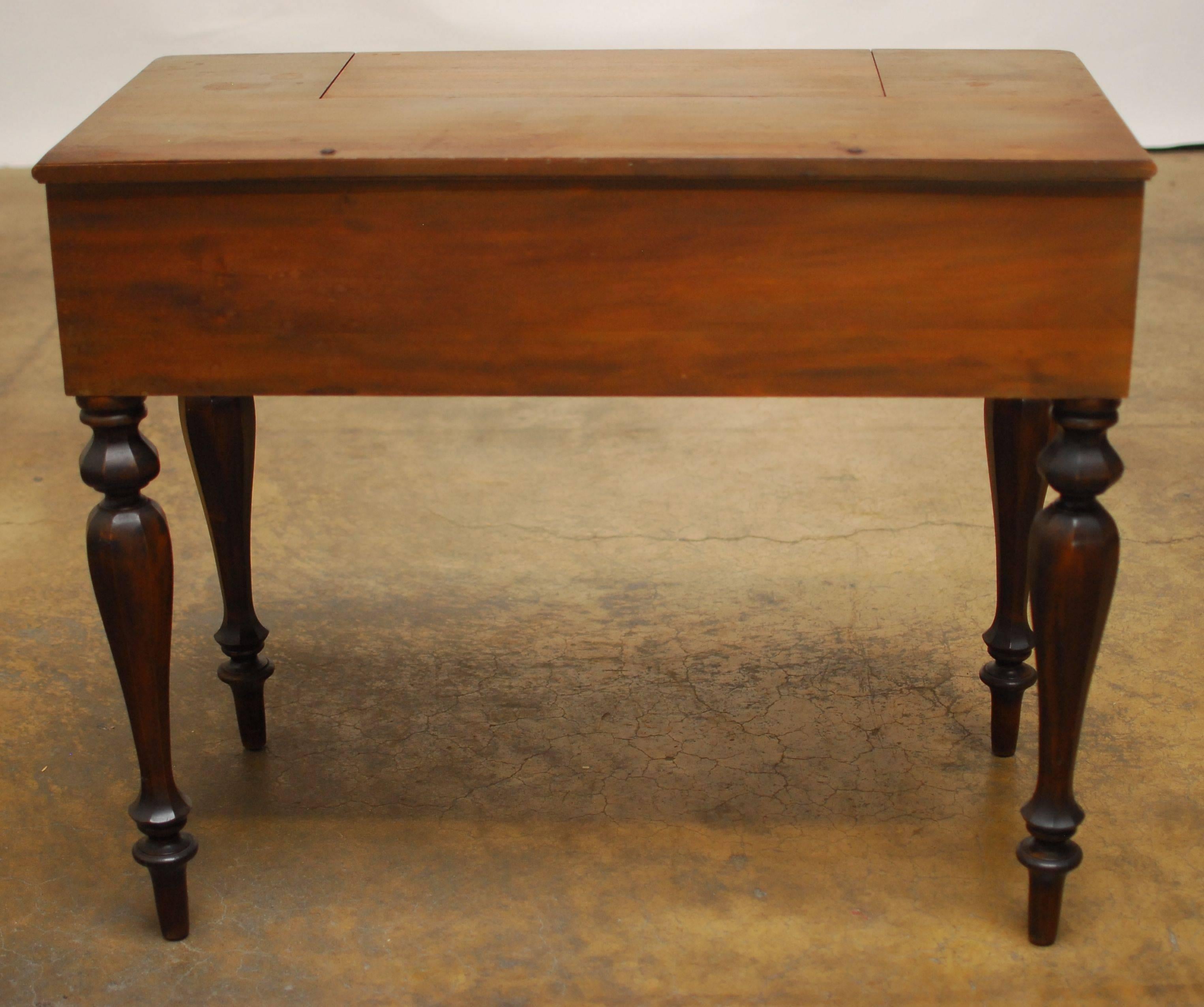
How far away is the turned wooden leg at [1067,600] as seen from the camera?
54.3 inches

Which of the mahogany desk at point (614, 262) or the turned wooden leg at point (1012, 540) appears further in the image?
the turned wooden leg at point (1012, 540)

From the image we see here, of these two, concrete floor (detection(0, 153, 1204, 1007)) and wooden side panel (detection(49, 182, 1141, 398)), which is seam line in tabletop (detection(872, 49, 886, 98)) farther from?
concrete floor (detection(0, 153, 1204, 1007))

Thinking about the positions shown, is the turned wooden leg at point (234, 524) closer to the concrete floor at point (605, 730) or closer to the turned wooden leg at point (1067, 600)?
the concrete floor at point (605, 730)

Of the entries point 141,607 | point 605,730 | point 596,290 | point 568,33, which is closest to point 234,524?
point 141,607

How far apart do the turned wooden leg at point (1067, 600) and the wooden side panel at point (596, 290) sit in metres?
0.06

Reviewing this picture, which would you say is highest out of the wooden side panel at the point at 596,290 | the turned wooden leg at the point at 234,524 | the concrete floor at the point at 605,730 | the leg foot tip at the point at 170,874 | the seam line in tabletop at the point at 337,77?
the seam line in tabletop at the point at 337,77

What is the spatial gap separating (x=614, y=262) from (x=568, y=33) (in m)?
3.76

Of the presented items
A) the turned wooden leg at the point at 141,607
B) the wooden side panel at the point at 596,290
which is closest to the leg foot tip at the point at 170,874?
the turned wooden leg at the point at 141,607

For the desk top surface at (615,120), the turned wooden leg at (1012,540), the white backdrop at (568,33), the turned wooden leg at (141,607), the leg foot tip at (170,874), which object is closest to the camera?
the desk top surface at (615,120)

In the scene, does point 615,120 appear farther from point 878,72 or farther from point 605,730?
point 605,730

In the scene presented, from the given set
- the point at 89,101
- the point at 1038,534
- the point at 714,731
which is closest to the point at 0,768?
the point at 714,731

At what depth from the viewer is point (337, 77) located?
1.59 metres

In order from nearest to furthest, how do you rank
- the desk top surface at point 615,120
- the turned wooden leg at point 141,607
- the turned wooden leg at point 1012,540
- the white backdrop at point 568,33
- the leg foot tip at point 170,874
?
1. the desk top surface at point 615,120
2. the turned wooden leg at point 141,607
3. the leg foot tip at point 170,874
4. the turned wooden leg at point 1012,540
5. the white backdrop at point 568,33

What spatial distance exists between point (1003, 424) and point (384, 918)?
3.03ft
